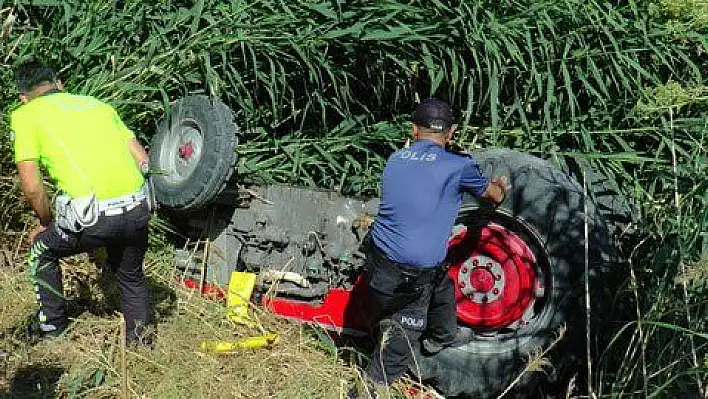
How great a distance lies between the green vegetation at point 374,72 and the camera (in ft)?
17.7

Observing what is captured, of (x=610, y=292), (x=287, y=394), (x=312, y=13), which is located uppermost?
(x=312, y=13)

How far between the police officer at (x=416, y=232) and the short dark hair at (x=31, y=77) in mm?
1659

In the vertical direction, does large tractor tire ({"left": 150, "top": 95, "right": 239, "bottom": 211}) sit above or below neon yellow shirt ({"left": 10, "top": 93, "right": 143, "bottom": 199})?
below

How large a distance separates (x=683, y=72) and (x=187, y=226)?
2.90 meters

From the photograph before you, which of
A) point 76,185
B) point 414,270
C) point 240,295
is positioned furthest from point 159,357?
point 414,270

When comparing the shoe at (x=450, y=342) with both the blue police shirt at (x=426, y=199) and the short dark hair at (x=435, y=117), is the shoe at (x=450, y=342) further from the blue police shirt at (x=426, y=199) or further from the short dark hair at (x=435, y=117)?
the short dark hair at (x=435, y=117)

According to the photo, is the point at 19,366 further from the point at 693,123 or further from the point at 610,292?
the point at 693,123

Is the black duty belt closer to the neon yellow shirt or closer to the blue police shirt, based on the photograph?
the blue police shirt

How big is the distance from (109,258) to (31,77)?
0.94 meters

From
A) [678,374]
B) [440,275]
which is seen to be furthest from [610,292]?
[678,374]

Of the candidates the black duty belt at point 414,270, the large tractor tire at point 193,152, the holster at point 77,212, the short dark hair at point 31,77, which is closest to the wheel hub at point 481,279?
the black duty belt at point 414,270

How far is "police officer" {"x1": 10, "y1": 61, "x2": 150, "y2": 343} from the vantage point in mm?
4613

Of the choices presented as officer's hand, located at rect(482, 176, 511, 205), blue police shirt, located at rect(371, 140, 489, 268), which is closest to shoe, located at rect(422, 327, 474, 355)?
blue police shirt, located at rect(371, 140, 489, 268)

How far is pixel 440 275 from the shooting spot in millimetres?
4871
